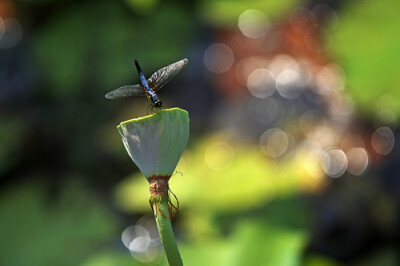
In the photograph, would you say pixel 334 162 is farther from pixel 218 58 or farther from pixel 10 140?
pixel 10 140

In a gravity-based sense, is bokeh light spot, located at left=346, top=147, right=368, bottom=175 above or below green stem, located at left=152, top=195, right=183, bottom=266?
above

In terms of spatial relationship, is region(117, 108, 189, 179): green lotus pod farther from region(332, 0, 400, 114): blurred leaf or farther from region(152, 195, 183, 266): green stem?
region(332, 0, 400, 114): blurred leaf

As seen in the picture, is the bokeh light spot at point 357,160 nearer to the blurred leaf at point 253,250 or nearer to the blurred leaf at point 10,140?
the blurred leaf at point 253,250

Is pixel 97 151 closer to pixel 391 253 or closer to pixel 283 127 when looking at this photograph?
pixel 283 127

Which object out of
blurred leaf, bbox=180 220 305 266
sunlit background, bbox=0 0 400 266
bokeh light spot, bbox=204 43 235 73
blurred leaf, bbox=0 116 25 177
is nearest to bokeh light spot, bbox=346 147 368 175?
sunlit background, bbox=0 0 400 266

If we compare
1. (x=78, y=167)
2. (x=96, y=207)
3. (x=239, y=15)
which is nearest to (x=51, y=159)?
(x=78, y=167)

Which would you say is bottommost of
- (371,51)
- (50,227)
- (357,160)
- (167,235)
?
(167,235)

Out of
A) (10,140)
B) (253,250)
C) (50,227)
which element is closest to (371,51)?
(253,250)

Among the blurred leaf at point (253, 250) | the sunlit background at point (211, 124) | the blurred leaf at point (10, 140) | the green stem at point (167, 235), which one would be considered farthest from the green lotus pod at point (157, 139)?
the blurred leaf at point (10, 140)
